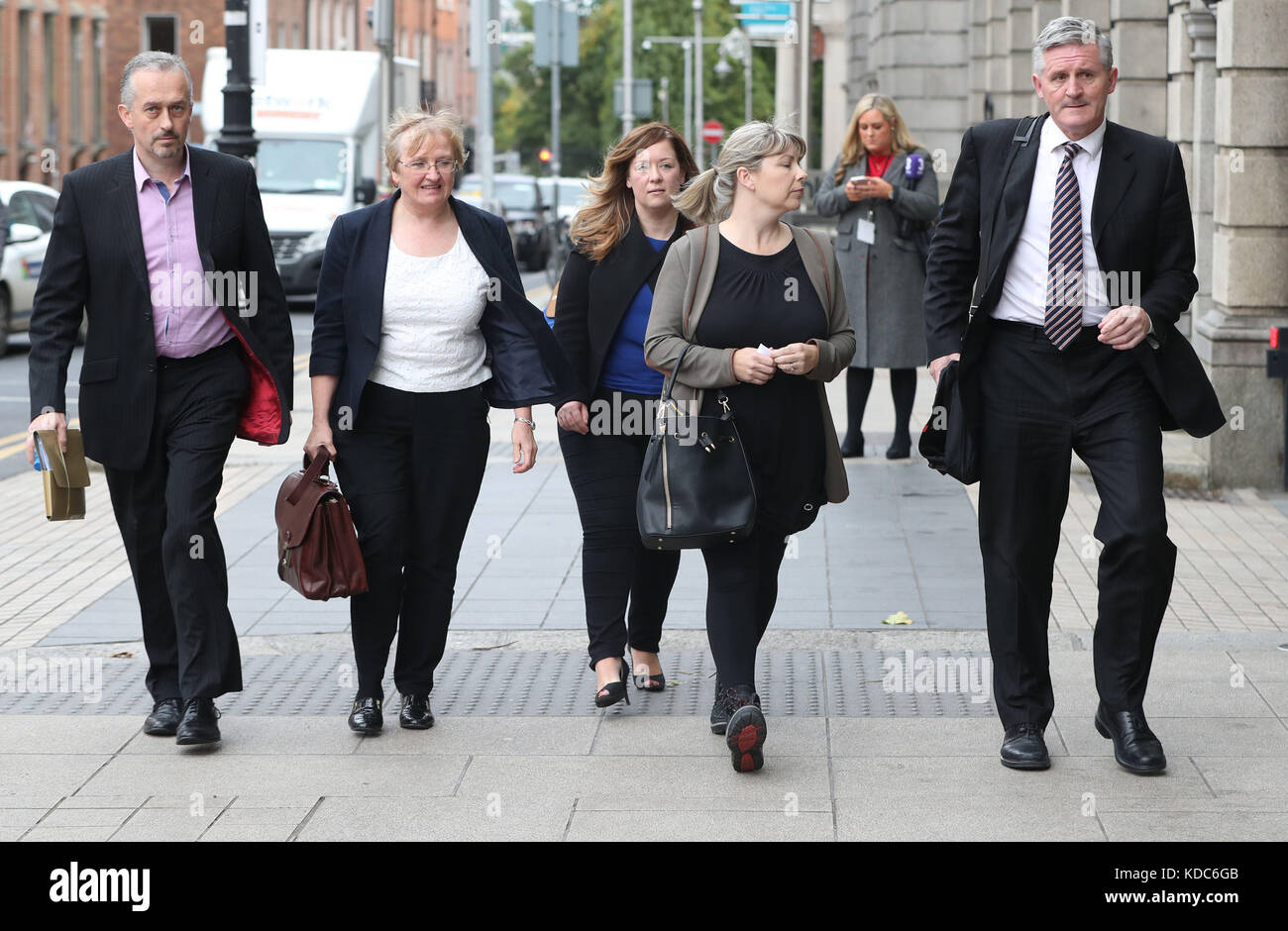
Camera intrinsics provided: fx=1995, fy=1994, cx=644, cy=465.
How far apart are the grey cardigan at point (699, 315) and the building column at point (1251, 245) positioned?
17.3ft

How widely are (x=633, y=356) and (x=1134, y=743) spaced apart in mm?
1874

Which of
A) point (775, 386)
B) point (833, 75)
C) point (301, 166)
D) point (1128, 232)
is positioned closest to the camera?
point (1128, 232)

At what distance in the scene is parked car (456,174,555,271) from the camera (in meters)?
38.8

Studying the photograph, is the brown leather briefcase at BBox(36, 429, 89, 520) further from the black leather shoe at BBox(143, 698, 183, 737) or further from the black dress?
the black dress

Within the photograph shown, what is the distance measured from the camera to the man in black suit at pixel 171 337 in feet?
18.5

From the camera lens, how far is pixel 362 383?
570cm

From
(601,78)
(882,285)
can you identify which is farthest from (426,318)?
(601,78)

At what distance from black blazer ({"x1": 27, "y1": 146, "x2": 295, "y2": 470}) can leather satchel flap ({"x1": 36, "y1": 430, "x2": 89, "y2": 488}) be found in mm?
42

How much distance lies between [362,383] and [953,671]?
2.18 m

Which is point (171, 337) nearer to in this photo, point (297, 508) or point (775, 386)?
point (297, 508)

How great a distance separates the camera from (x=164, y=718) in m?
5.82

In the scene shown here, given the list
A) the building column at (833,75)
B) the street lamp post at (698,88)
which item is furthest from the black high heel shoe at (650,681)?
the street lamp post at (698,88)

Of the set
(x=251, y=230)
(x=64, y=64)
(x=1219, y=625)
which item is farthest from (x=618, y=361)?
(x=64, y=64)

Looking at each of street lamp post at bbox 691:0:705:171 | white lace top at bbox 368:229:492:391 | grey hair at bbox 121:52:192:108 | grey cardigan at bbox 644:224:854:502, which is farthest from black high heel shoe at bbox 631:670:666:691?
street lamp post at bbox 691:0:705:171
